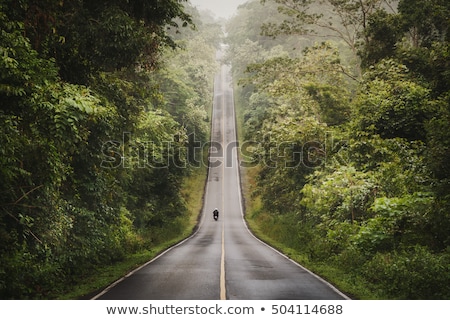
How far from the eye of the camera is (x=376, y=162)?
1877cm

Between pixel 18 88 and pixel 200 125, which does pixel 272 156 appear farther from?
pixel 200 125

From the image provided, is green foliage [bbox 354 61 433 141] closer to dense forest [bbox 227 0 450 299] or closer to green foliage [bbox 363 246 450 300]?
dense forest [bbox 227 0 450 299]

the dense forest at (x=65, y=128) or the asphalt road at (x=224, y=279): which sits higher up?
the dense forest at (x=65, y=128)

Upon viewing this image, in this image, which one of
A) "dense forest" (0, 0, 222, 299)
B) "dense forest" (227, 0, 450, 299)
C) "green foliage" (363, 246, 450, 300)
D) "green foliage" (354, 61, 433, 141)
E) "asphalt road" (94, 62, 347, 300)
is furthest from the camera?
"green foliage" (354, 61, 433, 141)

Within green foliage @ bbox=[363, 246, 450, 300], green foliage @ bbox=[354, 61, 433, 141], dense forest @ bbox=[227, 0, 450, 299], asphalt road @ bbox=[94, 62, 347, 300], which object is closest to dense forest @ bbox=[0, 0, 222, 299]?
asphalt road @ bbox=[94, 62, 347, 300]

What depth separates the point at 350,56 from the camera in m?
53.0

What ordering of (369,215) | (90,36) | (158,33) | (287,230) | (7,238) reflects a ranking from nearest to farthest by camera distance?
(7,238) → (90,36) → (158,33) → (369,215) → (287,230)

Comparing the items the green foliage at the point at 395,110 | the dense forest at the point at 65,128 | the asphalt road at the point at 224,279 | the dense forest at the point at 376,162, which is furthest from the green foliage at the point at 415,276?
the dense forest at the point at 65,128

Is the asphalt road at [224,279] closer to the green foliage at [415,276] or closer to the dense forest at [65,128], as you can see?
the green foliage at [415,276]

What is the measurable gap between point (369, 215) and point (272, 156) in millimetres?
12233

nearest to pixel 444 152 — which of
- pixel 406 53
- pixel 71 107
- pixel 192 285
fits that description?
pixel 192 285

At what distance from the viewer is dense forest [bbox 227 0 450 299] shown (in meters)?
11.7

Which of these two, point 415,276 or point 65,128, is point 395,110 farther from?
point 65,128

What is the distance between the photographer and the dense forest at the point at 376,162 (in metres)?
11.7
